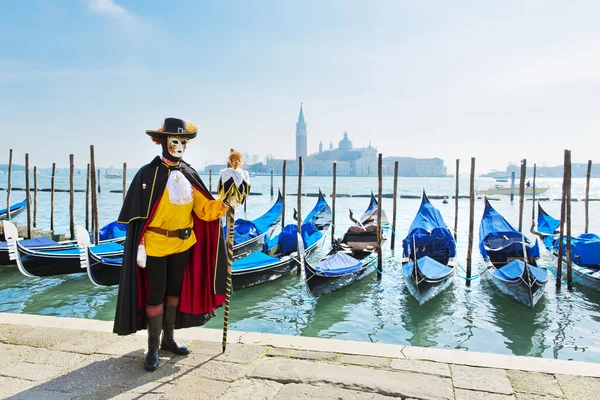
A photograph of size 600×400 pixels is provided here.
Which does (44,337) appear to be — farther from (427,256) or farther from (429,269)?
(427,256)

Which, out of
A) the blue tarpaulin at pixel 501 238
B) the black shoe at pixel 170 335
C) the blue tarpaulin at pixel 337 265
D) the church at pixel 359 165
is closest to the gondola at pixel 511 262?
the blue tarpaulin at pixel 501 238

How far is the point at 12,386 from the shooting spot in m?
2.03

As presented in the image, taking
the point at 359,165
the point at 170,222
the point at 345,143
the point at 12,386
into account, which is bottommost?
the point at 12,386

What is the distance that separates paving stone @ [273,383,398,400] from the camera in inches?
76.8

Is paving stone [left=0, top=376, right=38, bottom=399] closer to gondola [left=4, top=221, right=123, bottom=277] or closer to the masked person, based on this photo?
the masked person

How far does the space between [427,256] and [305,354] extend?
4.86 metres

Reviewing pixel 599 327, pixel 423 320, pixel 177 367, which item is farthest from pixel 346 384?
pixel 599 327

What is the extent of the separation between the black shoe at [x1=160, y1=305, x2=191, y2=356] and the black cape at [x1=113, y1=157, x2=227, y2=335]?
72 millimetres

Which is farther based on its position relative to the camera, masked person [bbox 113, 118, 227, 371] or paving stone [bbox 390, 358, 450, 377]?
masked person [bbox 113, 118, 227, 371]

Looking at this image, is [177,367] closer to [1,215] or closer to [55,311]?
[55,311]

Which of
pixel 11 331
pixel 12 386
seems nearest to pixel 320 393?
pixel 12 386

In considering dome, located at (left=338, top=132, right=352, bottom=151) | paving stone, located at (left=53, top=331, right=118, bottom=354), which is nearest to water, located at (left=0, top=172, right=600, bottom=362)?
paving stone, located at (left=53, top=331, right=118, bottom=354)

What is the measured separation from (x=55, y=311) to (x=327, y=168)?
369ft

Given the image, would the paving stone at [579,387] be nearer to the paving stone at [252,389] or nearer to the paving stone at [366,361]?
the paving stone at [366,361]
